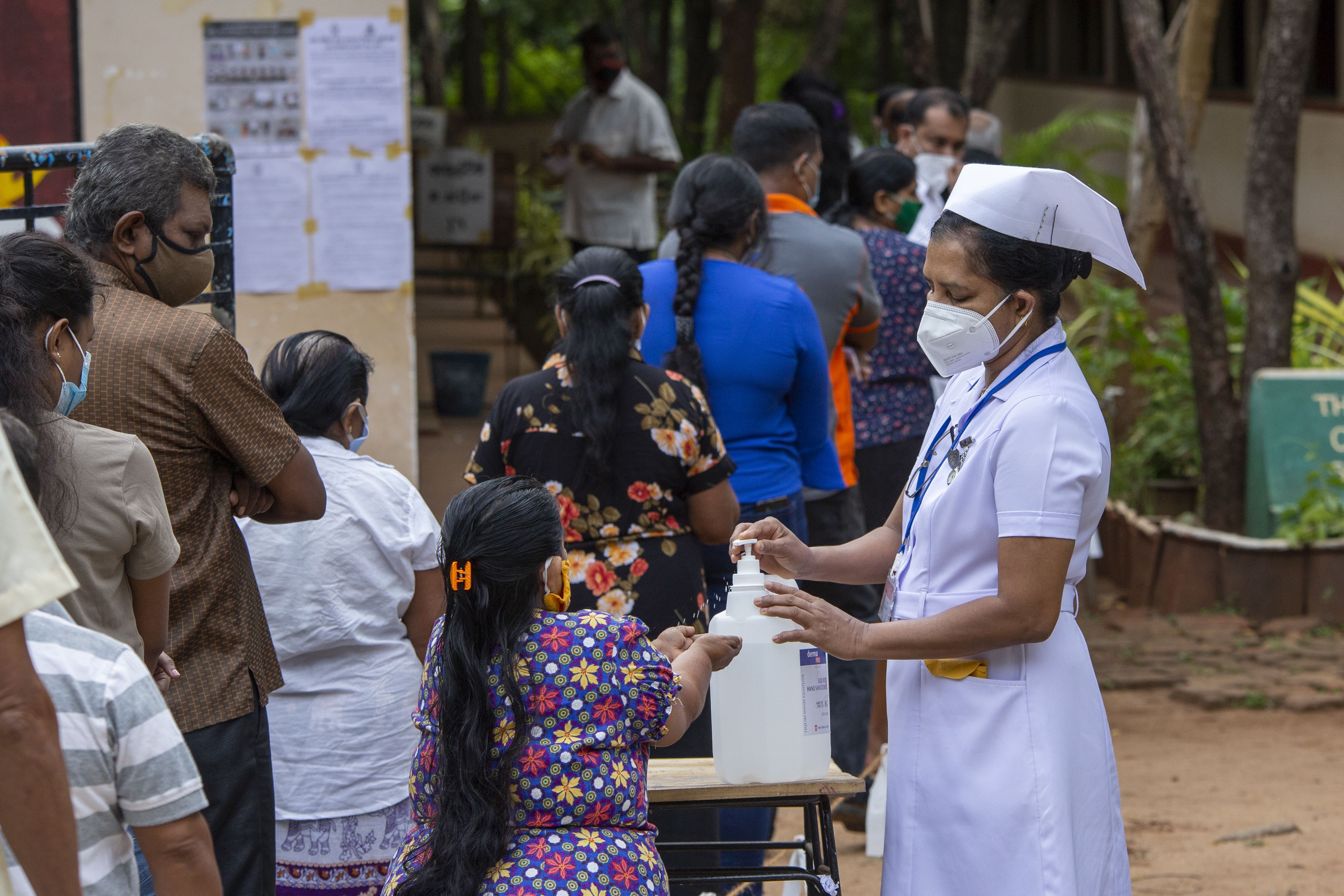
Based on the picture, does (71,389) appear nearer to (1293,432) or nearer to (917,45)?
(1293,432)

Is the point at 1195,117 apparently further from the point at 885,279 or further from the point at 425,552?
the point at 425,552

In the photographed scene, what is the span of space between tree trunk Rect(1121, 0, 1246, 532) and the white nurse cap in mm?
4874

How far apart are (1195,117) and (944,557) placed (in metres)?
6.40

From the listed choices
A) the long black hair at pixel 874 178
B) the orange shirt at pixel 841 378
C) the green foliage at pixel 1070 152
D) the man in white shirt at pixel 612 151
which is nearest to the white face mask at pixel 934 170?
the long black hair at pixel 874 178

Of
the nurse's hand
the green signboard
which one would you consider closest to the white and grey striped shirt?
the nurse's hand

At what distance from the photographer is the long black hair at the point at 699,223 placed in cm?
367

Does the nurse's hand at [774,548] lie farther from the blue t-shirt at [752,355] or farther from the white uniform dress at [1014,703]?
the blue t-shirt at [752,355]

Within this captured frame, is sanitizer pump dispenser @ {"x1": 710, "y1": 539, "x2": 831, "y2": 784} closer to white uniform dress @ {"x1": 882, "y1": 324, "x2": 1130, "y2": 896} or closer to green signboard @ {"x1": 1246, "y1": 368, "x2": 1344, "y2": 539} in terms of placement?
white uniform dress @ {"x1": 882, "y1": 324, "x2": 1130, "y2": 896}

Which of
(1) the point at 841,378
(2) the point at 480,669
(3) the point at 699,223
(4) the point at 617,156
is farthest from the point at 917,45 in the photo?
(2) the point at 480,669

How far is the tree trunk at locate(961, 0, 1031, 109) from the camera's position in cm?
945

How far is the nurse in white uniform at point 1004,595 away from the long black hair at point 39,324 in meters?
1.10

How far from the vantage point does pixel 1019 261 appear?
2.30 metres

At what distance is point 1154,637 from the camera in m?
6.75

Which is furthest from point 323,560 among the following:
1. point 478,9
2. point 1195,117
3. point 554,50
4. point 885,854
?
point 554,50
